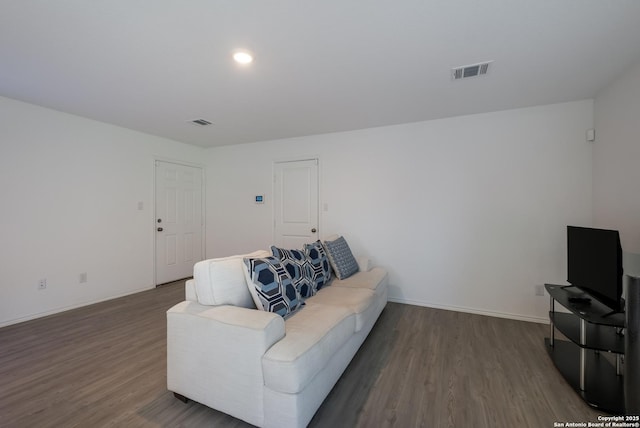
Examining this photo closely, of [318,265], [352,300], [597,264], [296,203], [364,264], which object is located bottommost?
[352,300]

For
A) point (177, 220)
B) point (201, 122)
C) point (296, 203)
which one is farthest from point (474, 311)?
point (177, 220)

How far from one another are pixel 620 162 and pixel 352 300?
2.69 m

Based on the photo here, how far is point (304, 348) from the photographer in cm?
153

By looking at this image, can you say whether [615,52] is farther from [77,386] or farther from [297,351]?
[77,386]

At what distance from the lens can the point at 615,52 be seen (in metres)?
2.06

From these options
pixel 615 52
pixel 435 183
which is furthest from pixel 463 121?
pixel 615 52

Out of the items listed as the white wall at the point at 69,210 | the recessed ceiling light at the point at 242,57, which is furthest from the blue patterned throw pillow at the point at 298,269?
the white wall at the point at 69,210

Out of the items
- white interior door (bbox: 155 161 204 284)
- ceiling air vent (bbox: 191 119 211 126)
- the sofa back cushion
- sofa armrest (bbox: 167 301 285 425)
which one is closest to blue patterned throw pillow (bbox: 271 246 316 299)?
the sofa back cushion

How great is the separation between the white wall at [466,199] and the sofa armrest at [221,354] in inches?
101

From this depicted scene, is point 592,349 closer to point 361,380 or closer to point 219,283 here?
point 361,380

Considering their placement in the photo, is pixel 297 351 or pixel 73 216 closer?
pixel 297 351

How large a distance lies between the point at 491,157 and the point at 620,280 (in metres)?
1.86

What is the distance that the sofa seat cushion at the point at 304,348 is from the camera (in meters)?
1.43

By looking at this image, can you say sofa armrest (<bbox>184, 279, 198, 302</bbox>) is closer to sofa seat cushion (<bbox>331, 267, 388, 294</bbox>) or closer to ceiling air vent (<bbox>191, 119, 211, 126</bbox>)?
sofa seat cushion (<bbox>331, 267, 388, 294</bbox>)
